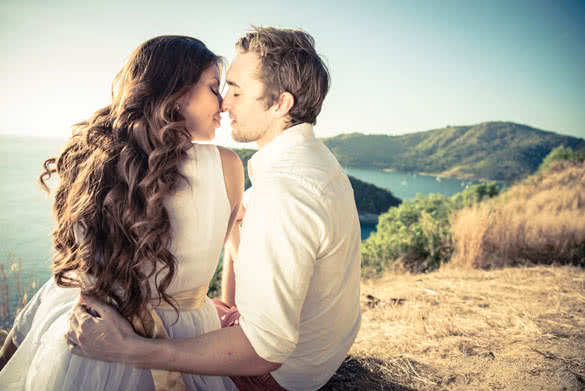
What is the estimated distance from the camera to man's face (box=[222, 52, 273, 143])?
167cm

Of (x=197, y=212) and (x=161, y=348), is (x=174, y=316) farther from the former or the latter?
(x=197, y=212)

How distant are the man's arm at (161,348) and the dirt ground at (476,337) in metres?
0.89

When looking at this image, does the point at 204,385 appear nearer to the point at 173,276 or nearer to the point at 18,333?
the point at 173,276

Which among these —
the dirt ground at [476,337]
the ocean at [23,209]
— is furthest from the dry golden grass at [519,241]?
the ocean at [23,209]

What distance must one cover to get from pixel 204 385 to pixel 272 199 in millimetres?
915

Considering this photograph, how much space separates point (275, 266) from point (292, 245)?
0.08 meters

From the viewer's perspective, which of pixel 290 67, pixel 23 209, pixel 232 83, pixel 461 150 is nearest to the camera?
pixel 290 67

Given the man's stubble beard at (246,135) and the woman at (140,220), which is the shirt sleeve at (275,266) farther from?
the man's stubble beard at (246,135)

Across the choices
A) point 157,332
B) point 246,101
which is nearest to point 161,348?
point 157,332

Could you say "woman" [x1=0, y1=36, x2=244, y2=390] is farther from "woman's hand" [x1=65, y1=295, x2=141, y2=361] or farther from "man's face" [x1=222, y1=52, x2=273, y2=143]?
"man's face" [x1=222, y1=52, x2=273, y2=143]

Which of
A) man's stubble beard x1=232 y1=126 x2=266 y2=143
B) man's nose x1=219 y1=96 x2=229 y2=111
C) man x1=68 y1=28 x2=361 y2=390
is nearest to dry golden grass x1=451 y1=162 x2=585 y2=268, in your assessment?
man x1=68 y1=28 x2=361 y2=390

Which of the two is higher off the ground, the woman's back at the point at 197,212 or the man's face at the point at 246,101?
the man's face at the point at 246,101

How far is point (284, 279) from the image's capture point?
1032mm

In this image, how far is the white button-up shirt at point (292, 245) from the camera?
1.03m
